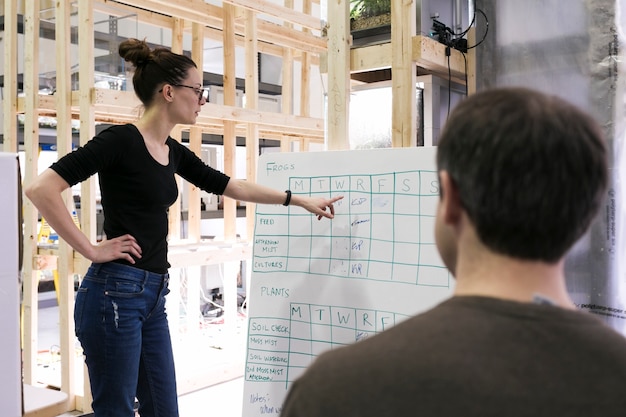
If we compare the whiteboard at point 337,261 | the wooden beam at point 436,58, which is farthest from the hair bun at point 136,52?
the wooden beam at point 436,58

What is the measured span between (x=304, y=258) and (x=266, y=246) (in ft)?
0.55

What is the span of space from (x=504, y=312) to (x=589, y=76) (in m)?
1.74

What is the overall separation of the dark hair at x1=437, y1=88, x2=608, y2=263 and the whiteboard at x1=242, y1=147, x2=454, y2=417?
3.95 feet

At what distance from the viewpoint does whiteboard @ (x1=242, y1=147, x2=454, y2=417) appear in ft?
6.48

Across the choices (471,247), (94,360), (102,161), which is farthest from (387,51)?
(471,247)

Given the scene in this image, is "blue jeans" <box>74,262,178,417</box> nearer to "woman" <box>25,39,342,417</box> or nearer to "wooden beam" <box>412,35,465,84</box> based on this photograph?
"woman" <box>25,39,342,417</box>

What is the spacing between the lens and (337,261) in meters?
2.13

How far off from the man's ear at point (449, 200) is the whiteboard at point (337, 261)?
3.88 feet

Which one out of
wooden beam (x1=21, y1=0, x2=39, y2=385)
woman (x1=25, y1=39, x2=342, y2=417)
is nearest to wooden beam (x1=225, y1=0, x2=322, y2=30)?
wooden beam (x1=21, y1=0, x2=39, y2=385)

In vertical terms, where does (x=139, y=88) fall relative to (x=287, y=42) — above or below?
below

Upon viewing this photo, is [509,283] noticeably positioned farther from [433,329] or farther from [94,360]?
[94,360]

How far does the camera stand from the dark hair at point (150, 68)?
213 cm

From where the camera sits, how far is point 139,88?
2.16 meters

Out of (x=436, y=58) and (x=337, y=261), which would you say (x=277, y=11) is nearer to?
(x=436, y=58)
